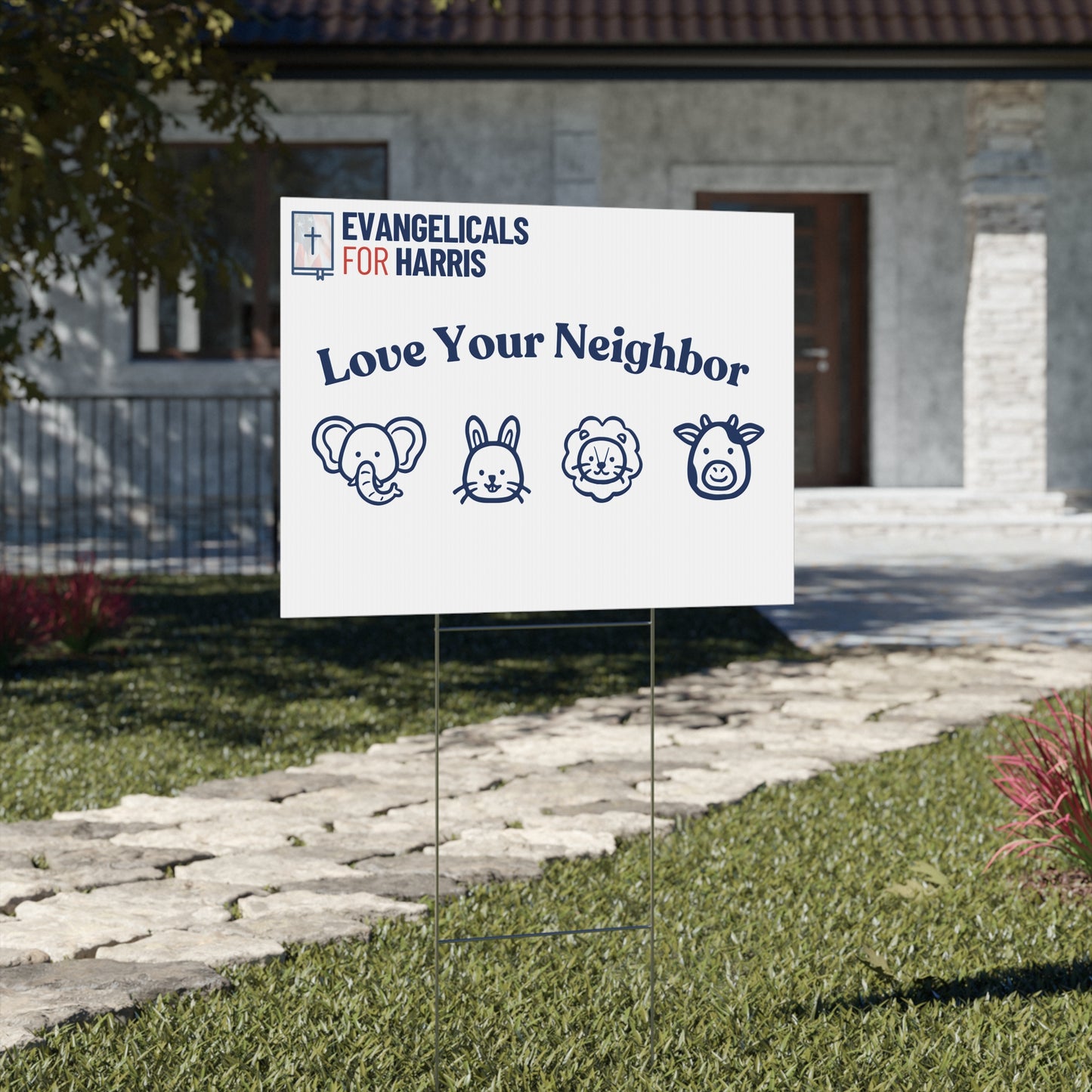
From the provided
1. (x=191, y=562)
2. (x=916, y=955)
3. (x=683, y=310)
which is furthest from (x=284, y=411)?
(x=191, y=562)

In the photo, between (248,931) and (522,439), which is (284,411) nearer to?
(522,439)

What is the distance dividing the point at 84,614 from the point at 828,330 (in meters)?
9.94

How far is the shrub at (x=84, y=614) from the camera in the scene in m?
8.69

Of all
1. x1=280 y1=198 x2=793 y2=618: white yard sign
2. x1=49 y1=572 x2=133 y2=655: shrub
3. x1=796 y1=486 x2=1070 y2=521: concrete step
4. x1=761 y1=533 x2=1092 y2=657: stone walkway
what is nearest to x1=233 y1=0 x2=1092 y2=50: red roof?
x1=796 y1=486 x2=1070 y2=521: concrete step

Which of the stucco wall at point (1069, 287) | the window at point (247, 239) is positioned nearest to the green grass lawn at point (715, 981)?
the window at point (247, 239)

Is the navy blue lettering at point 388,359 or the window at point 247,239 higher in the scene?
the window at point 247,239

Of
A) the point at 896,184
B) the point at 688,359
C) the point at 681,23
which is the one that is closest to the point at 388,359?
the point at 688,359

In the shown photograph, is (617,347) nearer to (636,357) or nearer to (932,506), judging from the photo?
(636,357)

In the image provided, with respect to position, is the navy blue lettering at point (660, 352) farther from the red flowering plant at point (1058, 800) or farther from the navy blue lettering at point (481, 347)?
the red flowering plant at point (1058, 800)

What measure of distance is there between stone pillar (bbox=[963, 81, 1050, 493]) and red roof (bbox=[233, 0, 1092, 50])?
889 millimetres

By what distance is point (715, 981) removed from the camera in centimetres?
A: 389

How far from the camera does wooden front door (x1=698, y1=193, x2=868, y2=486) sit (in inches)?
647

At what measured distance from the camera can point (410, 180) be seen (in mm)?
15359

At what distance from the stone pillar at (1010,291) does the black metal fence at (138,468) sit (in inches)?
270
